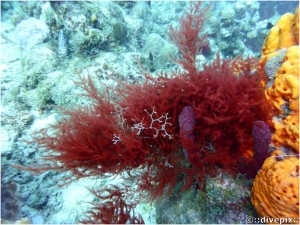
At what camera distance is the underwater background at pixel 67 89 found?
2574 millimetres

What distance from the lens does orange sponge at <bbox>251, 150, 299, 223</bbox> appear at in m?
1.84

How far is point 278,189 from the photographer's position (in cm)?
189

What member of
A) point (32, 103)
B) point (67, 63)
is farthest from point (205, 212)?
point (67, 63)

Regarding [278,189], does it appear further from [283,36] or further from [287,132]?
[283,36]

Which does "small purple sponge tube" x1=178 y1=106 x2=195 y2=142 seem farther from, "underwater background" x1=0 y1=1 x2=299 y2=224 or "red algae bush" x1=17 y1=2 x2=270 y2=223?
"underwater background" x1=0 y1=1 x2=299 y2=224

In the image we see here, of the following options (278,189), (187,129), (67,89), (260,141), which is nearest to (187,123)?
(187,129)

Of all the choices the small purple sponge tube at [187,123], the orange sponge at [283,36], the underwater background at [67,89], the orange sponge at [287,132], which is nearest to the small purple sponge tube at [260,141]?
the orange sponge at [287,132]

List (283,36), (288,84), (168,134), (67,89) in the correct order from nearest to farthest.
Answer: (288,84) → (168,134) → (283,36) → (67,89)

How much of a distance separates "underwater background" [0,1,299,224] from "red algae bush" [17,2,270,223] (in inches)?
8.9

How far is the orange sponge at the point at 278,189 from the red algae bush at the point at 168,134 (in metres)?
0.40

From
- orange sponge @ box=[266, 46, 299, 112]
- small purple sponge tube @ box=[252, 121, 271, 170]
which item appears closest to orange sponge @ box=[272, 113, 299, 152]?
orange sponge @ box=[266, 46, 299, 112]

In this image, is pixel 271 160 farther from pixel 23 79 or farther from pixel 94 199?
pixel 23 79

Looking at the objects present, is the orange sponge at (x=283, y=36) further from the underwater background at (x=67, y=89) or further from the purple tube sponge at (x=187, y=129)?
the purple tube sponge at (x=187, y=129)

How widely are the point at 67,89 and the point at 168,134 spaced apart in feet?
10.0
